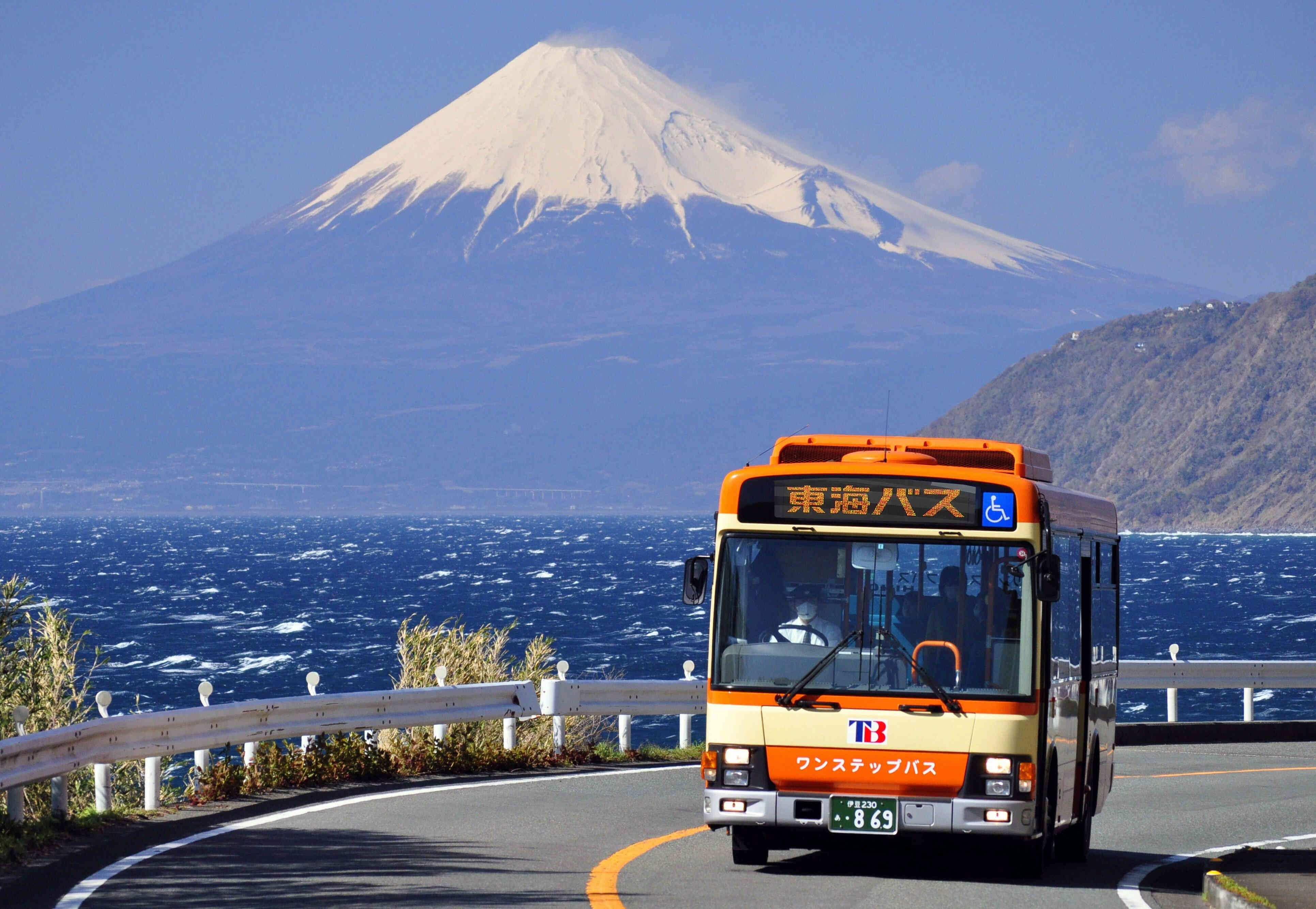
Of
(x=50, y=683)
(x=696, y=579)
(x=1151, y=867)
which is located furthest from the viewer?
(x=50, y=683)

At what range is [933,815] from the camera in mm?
10156

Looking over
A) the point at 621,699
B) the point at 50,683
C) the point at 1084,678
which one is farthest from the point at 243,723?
the point at 50,683

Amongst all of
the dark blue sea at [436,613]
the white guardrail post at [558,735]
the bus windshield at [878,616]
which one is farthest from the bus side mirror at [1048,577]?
the dark blue sea at [436,613]

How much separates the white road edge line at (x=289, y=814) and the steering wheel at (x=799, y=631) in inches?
146

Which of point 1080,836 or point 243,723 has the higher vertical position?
point 243,723

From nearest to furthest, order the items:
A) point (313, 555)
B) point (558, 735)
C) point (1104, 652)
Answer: point (1104, 652)
point (558, 735)
point (313, 555)

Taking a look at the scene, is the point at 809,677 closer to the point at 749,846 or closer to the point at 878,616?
the point at 878,616

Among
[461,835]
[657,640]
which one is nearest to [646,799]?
[461,835]

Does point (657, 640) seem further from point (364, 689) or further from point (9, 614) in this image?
point (9, 614)

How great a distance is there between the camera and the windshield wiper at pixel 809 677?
10.4m

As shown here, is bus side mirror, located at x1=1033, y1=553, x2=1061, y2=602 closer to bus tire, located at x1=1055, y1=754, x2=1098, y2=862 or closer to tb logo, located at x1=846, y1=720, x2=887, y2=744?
tb logo, located at x1=846, y1=720, x2=887, y2=744

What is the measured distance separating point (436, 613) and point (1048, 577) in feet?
261

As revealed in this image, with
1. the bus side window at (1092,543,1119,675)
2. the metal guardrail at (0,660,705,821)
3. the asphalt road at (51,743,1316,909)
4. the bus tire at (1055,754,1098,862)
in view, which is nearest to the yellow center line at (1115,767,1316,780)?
the asphalt road at (51,743,1316,909)

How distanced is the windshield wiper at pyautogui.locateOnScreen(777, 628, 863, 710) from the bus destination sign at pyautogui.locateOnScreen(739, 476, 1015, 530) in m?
0.68
